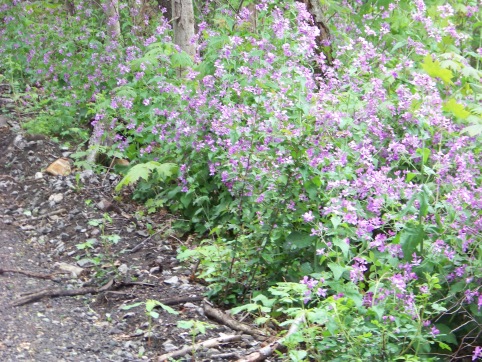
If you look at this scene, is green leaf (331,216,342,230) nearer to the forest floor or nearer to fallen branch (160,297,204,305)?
the forest floor

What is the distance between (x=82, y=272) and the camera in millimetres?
5488

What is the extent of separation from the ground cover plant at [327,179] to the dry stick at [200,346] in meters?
0.24

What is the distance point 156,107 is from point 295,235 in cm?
239

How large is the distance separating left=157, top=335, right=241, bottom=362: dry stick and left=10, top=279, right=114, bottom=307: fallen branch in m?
1.10

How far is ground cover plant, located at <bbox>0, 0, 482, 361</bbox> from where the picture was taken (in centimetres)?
384

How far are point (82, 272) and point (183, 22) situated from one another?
322 centimetres

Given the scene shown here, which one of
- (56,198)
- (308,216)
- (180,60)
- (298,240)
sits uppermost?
(180,60)

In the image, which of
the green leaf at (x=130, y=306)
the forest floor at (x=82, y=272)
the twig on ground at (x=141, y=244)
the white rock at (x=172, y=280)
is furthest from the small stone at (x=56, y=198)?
the green leaf at (x=130, y=306)

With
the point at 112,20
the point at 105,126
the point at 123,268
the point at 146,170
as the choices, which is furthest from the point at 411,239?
the point at 112,20

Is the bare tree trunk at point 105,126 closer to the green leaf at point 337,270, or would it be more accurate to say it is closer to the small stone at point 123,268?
the small stone at point 123,268

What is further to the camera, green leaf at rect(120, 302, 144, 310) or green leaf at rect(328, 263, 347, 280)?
green leaf at rect(120, 302, 144, 310)

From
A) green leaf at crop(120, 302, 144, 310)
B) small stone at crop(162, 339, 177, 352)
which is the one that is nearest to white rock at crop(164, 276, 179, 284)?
green leaf at crop(120, 302, 144, 310)

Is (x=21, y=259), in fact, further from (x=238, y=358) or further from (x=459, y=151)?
(x=459, y=151)

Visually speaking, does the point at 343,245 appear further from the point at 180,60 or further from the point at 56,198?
the point at 56,198
